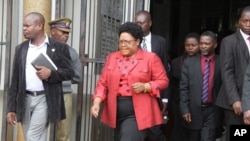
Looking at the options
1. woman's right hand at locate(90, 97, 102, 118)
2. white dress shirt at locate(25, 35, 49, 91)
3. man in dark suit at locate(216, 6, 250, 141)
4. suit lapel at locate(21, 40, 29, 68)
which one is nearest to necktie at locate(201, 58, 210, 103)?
man in dark suit at locate(216, 6, 250, 141)

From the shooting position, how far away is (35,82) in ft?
14.6

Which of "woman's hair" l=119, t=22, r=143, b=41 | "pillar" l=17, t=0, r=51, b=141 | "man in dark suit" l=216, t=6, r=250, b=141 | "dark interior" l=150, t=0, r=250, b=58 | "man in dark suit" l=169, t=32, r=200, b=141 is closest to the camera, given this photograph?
"woman's hair" l=119, t=22, r=143, b=41

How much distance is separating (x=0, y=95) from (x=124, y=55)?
2454 mm

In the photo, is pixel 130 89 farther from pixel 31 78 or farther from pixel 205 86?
pixel 205 86

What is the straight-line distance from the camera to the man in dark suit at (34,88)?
443cm

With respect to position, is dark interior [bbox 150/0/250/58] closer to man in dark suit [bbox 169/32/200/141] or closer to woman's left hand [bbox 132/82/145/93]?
man in dark suit [bbox 169/32/200/141]

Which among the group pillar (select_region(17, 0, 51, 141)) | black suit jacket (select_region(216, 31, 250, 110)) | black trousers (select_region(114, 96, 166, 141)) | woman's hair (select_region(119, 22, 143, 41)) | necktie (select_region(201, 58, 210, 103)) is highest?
pillar (select_region(17, 0, 51, 141))

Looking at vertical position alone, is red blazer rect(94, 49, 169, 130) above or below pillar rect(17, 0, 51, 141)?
below

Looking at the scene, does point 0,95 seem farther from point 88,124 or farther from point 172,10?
point 172,10

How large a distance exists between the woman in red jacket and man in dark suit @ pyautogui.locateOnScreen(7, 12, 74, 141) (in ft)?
1.32

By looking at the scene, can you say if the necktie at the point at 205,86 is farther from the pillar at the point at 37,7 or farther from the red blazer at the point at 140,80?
the pillar at the point at 37,7

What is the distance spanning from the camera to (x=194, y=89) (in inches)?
215

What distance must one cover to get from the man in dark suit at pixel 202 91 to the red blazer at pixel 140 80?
3.67ft

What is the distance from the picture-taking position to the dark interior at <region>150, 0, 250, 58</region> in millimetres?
9812
